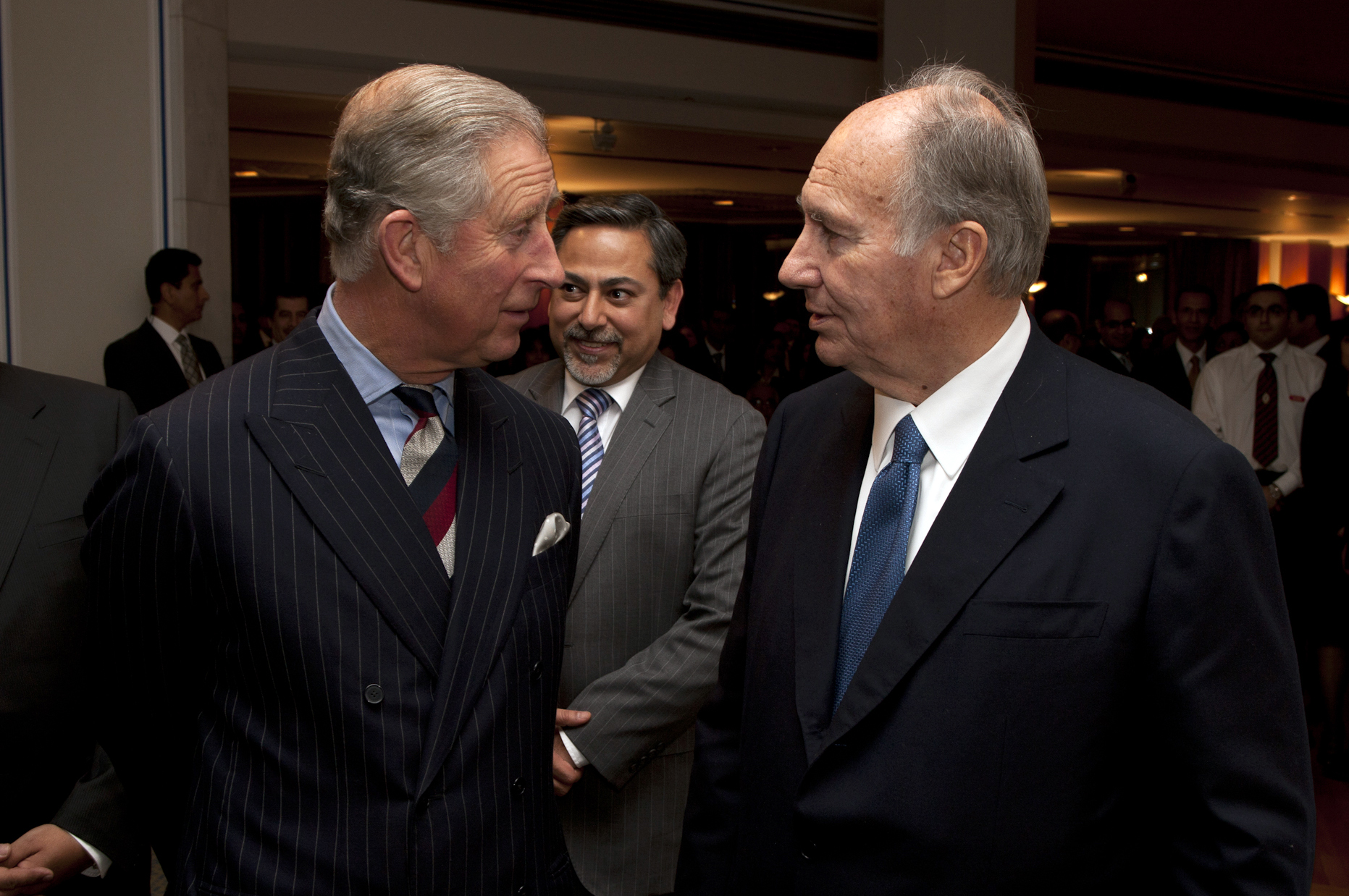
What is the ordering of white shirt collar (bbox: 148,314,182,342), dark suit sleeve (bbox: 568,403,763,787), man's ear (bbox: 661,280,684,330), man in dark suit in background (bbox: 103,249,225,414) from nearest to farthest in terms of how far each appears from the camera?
dark suit sleeve (bbox: 568,403,763,787) → man's ear (bbox: 661,280,684,330) → man in dark suit in background (bbox: 103,249,225,414) → white shirt collar (bbox: 148,314,182,342)

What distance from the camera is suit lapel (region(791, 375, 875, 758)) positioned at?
1.27 metres

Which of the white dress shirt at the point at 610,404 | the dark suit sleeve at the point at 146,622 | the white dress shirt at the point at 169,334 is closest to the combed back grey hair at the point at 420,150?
the dark suit sleeve at the point at 146,622

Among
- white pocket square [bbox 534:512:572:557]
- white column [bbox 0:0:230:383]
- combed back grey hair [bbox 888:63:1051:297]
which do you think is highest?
white column [bbox 0:0:230:383]

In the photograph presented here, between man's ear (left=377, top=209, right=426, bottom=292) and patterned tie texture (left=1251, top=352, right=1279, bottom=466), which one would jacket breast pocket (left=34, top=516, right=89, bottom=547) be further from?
patterned tie texture (left=1251, top=352, right=1279, bottom=466)

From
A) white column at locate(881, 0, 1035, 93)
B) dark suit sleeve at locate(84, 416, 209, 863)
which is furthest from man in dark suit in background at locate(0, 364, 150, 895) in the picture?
white column at locate(881, 0, 1035, 93)

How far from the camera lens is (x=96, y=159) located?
4945 mm

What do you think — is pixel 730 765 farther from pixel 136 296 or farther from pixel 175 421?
pixel 136 296

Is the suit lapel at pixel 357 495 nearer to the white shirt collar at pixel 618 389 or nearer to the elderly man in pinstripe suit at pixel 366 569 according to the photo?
the elderly man in pinstripe suit at pixel 366 569

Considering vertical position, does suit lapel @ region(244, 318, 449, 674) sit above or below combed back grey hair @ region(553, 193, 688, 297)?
below

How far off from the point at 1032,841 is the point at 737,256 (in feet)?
61.2

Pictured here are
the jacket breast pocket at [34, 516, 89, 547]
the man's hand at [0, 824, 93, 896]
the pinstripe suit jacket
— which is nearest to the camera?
the pinstripe suit jacket

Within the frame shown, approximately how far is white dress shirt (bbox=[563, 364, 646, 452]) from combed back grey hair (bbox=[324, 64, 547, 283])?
863 mm

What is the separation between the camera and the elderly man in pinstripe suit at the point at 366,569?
3.93ft

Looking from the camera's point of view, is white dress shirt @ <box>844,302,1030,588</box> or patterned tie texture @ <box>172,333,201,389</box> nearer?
white dress shirt @ <box>844,302,1030,588</box>
